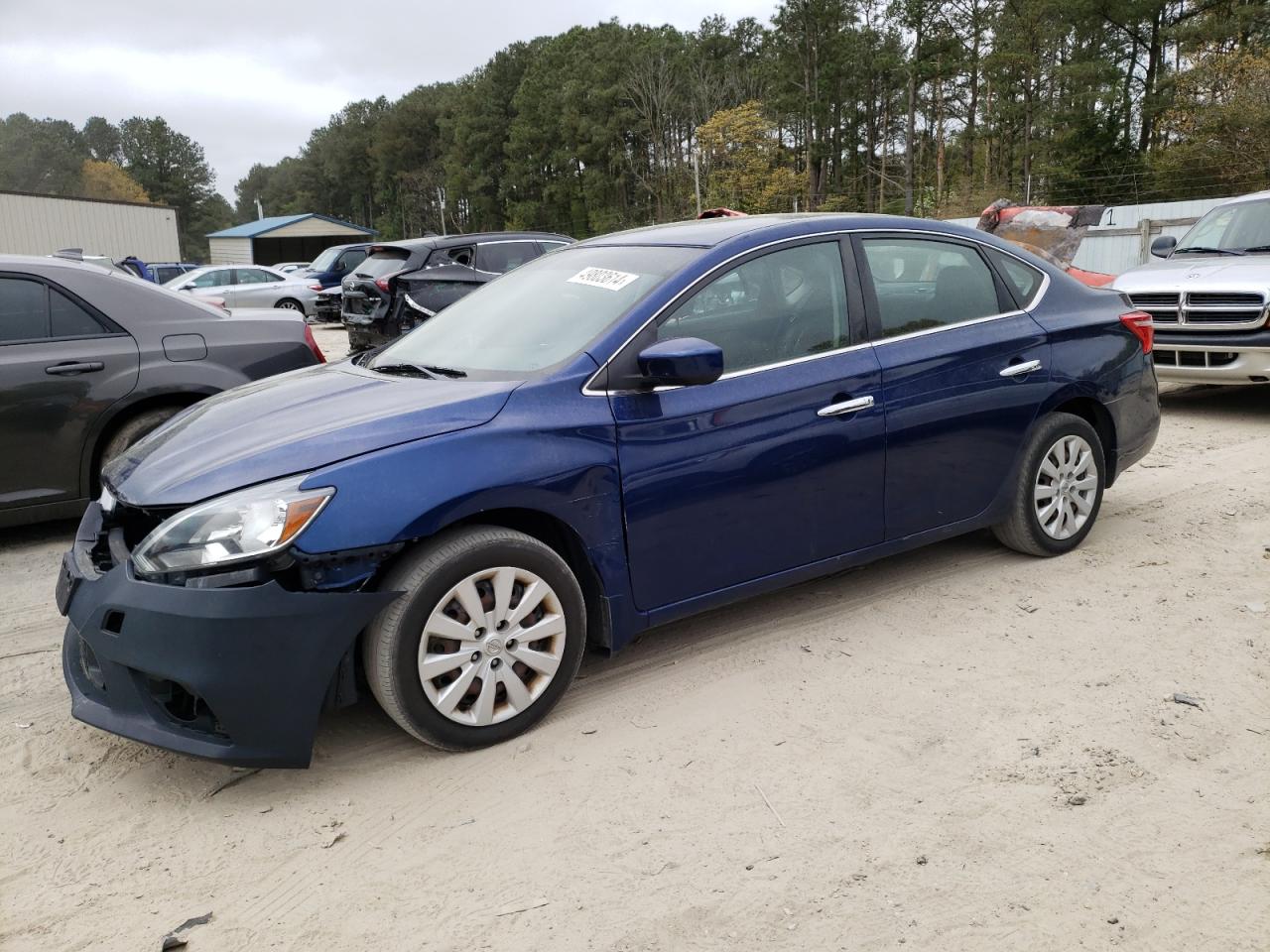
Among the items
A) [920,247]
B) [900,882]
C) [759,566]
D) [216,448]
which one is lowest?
[900,882]

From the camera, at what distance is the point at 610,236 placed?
4.78m

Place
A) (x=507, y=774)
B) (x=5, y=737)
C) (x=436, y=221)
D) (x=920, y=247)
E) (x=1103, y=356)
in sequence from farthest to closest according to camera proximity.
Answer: (x=436, y=221)
(x=1103, y=356)
(x=920, y=247)
(x=5, y=737)
(x=507, y=774)

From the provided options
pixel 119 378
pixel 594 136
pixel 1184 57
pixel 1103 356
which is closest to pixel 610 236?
pixel 1103 356

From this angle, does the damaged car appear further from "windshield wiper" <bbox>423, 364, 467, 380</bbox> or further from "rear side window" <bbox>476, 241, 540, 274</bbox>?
"windshield wiper" <bbox>423, 364, 467, 380</bbox>

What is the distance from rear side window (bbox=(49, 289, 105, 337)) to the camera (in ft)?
19.4

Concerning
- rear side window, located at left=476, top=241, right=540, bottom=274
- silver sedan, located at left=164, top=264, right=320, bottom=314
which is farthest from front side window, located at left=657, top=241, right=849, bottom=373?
silver sedan, located at left=164, top=264, right=320, bottom=314

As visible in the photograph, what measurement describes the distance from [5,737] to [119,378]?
9.00 ft

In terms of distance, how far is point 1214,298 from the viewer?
847cm

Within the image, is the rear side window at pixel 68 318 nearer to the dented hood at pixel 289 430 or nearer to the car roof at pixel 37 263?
the car roof at pixel 37 263

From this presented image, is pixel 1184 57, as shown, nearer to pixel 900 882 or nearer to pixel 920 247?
pixel 920 247

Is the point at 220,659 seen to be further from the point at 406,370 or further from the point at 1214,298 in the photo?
the point at 1214,298

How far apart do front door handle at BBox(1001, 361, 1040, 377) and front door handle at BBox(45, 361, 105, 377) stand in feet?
15.5

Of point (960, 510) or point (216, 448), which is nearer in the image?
point (216, 448)

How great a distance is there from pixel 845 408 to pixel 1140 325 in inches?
83.2
